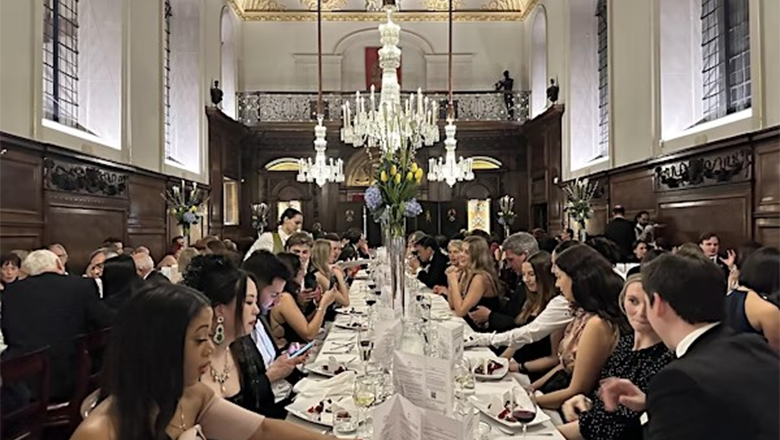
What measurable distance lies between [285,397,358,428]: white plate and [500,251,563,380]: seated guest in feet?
5.37

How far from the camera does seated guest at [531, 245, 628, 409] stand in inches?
109

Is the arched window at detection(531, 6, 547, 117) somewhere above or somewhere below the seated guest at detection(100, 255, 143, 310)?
above

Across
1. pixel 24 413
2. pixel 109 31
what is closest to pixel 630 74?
pixel 109 31

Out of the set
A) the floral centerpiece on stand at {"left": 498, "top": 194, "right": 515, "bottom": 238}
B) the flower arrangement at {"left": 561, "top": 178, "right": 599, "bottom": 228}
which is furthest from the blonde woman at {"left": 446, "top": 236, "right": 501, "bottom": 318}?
the floral centerpiece on stand at {"left": 498, "top": 194, "right": 515, "bottom": 238}

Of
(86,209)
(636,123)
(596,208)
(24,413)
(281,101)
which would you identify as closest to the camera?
(24,413)

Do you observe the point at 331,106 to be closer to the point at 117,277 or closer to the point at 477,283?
the point at 477,283

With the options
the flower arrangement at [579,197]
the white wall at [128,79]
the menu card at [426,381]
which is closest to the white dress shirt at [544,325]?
the menu card at [426,381]

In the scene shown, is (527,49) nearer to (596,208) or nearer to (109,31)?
(596,208)

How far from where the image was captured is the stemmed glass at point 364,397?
7.22ft

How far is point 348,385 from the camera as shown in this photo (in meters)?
2.74

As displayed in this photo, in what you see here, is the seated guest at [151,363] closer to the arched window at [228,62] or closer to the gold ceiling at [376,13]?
the arched window at [228,62]

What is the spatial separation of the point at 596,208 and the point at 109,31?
7960 millimetres

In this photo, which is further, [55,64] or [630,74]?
[630,74]

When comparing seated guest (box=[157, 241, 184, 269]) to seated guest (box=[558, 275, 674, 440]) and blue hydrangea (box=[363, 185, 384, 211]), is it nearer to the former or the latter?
blue hydrangea (box=[363, 185, 384, 211])
